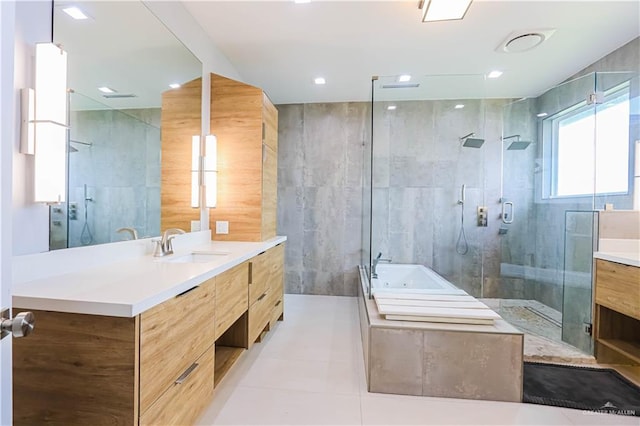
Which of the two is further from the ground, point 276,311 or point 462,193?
point 462,193

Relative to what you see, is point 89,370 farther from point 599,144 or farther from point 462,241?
point 599,144

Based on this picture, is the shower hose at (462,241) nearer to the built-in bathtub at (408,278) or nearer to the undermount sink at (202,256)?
the built-in bathtub at (408,278)

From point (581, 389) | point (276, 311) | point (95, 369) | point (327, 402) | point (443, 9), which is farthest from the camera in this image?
point (276, 311)

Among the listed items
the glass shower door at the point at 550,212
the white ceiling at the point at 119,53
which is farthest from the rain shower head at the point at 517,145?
the white ceiling at the point at 119,53

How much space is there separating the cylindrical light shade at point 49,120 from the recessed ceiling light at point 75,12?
0.89ft

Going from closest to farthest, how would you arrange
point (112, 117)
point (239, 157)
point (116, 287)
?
1. point (116, 287)
2. point (112, 117)
3. point (239, 157)

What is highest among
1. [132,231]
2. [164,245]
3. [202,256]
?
[132,231]

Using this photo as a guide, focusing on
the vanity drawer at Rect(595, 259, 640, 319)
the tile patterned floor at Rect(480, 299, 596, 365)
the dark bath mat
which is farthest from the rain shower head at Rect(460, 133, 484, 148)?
the dark bath mat

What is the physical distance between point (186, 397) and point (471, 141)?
11.3ft

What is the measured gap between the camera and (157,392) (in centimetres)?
117

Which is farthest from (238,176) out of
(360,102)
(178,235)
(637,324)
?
(637,324)

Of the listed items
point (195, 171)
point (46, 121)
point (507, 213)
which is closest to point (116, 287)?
point (46, 121)

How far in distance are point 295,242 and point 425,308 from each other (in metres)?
2.38

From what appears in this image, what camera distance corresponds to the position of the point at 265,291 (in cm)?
266
